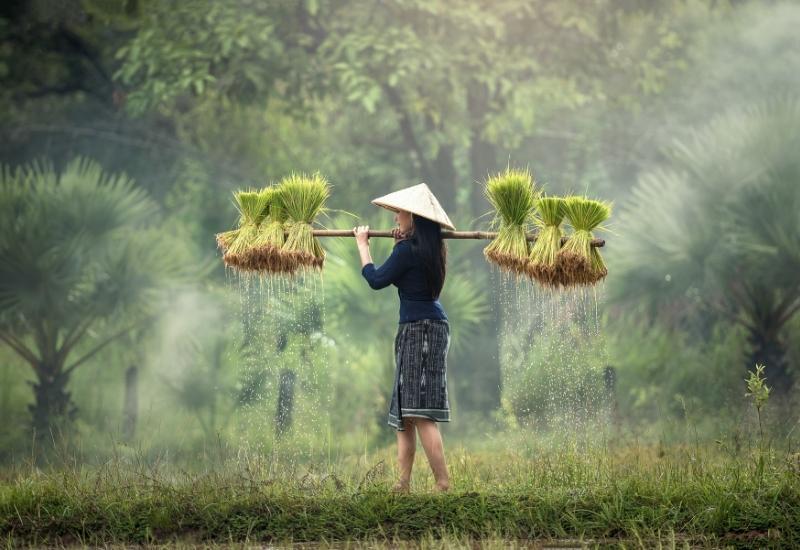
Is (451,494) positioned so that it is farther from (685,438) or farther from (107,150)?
(107,150)

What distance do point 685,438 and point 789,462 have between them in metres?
6.15

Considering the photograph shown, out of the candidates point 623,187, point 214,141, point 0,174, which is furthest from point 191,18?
point 623,187

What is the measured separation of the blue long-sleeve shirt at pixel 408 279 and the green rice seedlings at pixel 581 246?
883 millimetres

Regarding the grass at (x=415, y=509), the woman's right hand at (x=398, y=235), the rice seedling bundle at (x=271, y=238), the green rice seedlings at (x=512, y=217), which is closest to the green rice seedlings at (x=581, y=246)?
the green rice seedlings at (x=512, y=217)

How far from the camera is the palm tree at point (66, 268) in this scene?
564 inches

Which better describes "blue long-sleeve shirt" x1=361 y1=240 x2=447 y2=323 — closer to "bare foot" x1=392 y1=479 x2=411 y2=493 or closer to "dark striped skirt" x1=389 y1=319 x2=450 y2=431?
"dark striped skirt" x1=389 y1=319 x2=450 y2=431

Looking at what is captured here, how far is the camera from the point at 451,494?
285 inches

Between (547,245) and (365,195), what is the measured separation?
1118 cm

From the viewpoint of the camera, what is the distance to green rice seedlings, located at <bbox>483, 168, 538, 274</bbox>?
7.90m

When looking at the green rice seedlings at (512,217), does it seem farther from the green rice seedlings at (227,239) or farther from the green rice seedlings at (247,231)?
the green rice seedlings at (227,239)

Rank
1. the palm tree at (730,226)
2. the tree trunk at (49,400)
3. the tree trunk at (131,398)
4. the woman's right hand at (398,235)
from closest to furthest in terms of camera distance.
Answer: the woman's right hand at (398,235), the palm tree at (730,226), the tree trunk at (49,400), the tree trunk at (131,398)

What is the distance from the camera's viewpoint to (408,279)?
754 cm

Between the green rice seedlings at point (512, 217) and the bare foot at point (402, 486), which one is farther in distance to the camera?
the green rice seedlings at point (512, 217)

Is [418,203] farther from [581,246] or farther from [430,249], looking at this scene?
[581,246]
